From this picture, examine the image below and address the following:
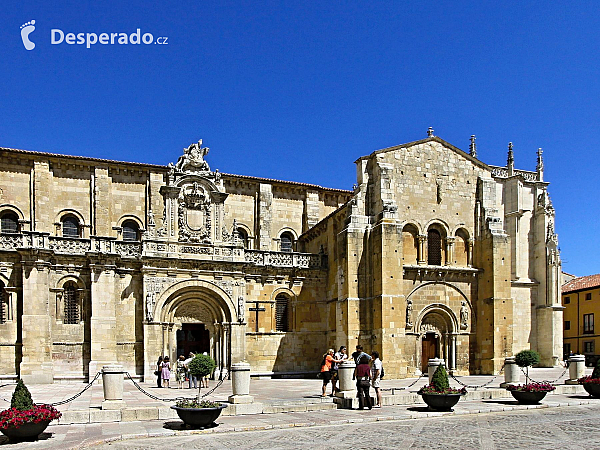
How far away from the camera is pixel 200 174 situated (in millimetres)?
31359

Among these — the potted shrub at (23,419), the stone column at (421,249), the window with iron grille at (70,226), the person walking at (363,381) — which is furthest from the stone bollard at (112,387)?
the stone column at (421,249)

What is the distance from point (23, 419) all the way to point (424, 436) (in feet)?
29.6

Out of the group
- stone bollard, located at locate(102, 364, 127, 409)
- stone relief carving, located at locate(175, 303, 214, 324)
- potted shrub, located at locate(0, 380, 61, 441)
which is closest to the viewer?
potted shrub, located at locate(0, 380, 61, 441)

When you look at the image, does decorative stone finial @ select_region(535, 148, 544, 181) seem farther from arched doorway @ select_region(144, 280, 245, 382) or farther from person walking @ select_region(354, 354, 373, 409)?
person walking @ select_region(354, 354, 373, 409)

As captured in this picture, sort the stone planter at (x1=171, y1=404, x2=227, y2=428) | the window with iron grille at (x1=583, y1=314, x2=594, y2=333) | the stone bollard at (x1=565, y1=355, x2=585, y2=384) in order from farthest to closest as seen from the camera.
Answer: the window with iron grille at (x1=583, y1=314, x2=594, y2=333)
the stone bollard at (x1=565, y1=355, x2=585, y2=384)
the stone planter at (x1=171, y1=404, x2=227, y2=428)

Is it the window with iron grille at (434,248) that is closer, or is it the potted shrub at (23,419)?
the potted shrub at (23,419)

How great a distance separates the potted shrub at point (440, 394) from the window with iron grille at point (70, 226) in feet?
71.1

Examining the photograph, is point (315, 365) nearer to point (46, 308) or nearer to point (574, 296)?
point (46, 308)

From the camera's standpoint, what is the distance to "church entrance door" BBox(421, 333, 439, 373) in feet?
104

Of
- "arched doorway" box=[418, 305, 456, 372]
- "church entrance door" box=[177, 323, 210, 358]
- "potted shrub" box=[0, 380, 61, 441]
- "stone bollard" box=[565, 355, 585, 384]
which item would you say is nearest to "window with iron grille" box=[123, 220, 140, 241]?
"church entrance door" box=[177, 323, 210, 358]

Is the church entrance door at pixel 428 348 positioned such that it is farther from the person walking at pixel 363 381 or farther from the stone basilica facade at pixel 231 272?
the person walking at pixel 363 381

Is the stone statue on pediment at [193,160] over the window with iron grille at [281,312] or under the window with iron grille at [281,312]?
over

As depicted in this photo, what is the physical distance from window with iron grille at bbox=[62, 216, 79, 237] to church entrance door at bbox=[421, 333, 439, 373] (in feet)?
63.7

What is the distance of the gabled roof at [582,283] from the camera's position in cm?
5275
